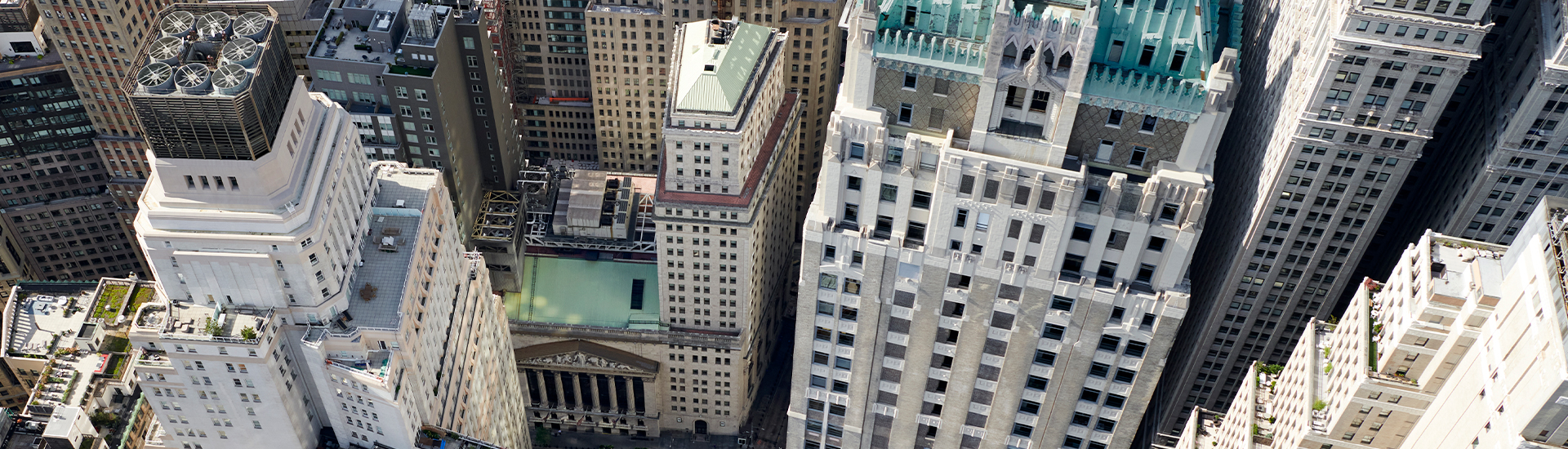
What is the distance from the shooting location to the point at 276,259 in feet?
421

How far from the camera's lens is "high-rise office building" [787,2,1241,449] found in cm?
9488

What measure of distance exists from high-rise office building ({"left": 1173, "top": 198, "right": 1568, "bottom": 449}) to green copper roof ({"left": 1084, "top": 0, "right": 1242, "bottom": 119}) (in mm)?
27143

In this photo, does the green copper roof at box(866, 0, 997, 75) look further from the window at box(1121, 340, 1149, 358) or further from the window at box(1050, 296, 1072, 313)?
the window at box(1121, 340, 1149, 358)

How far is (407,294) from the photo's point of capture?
5536 inches

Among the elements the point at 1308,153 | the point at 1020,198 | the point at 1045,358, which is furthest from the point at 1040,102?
the point at 1308,153

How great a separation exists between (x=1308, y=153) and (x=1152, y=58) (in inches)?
2506

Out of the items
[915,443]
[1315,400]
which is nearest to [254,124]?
[915,443]

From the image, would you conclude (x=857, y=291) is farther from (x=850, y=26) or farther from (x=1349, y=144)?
(x=1349, y=144)

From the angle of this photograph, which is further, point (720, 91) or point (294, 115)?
point (720, 91)

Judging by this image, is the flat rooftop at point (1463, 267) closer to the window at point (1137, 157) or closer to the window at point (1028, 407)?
the window at point (1137, 157)

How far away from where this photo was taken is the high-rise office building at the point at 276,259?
122m

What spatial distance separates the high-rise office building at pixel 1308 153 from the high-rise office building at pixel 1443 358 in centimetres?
2917

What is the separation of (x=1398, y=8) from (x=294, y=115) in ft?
398

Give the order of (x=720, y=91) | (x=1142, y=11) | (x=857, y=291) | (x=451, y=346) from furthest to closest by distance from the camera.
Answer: (x=720, y=91), (x=451, y=346), (x=857, y=291), (x=1142, y=11)
